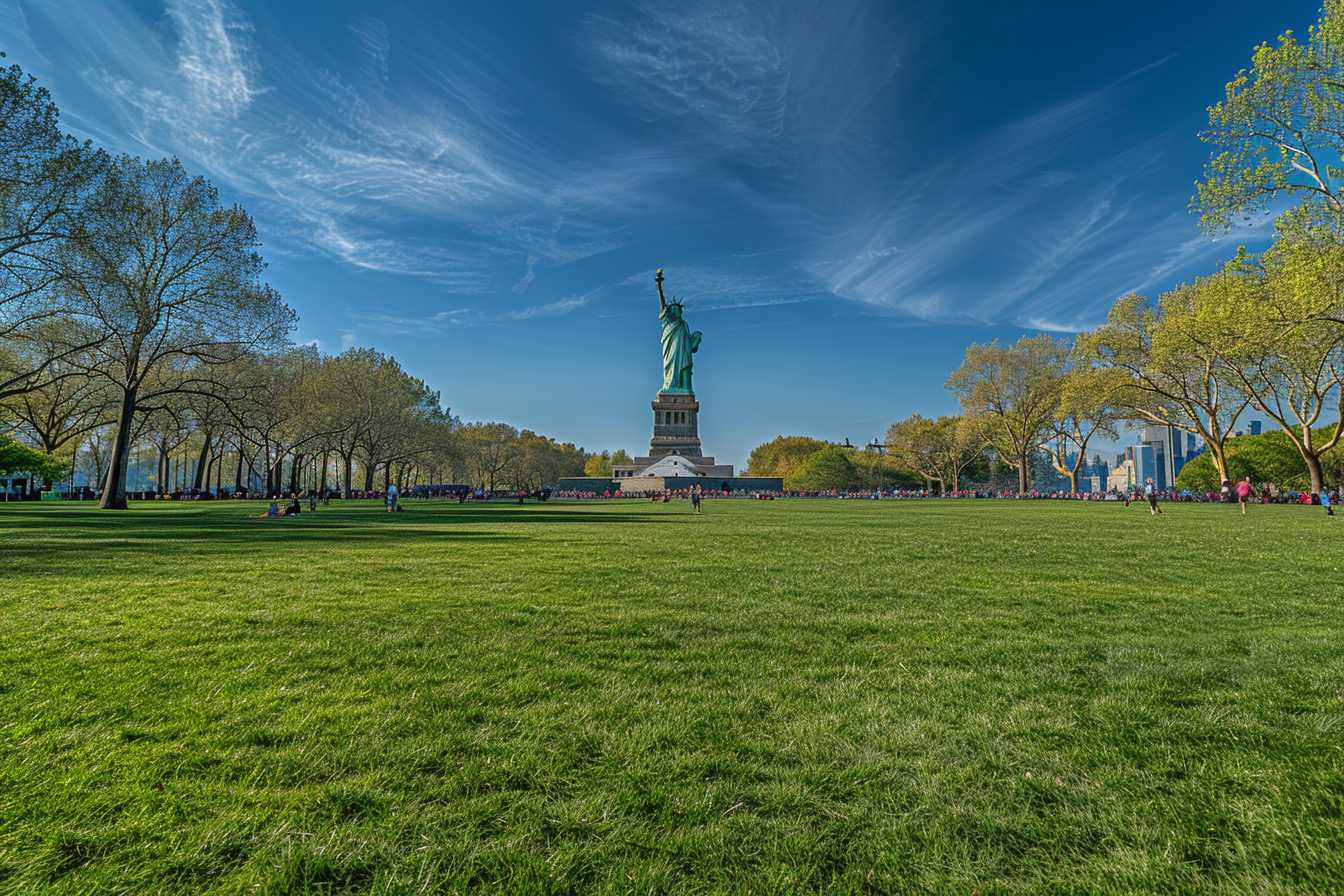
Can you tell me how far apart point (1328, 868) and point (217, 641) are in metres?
7.18

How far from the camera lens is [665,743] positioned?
11.3 feet

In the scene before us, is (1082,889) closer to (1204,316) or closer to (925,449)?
(1204,316)

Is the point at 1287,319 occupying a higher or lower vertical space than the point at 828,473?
higher

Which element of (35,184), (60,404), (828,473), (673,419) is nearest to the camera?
(35,184)

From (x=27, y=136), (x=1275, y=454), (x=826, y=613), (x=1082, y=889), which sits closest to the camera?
(x=1082, y=889)

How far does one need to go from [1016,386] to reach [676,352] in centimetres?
4656

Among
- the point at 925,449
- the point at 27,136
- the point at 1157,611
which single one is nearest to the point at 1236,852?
the point at 1157,611

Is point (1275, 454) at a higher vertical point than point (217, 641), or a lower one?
higher

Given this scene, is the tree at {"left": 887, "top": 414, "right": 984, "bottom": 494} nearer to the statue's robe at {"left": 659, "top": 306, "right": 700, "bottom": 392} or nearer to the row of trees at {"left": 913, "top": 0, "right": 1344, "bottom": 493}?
the row of trees at {"left": 913, "top": 0, "right": 1344, "bottom": 493}

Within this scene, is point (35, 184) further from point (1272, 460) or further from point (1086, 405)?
point (1272, 460)

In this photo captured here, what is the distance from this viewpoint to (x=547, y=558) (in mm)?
11664

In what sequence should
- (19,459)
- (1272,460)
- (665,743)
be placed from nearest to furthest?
(665,743) → (19,459) → (1272,460)

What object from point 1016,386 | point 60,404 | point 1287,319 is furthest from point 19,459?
point 1016,386

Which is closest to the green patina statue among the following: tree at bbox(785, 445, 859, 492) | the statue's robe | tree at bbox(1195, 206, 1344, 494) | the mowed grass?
the statue's robe
